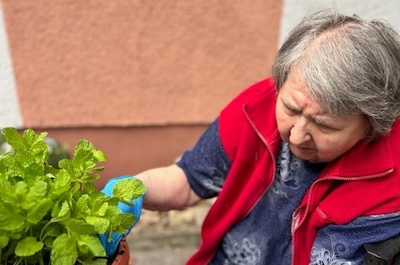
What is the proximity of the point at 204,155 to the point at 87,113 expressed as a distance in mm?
1371

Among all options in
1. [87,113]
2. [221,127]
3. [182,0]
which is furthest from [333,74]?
[87,113]

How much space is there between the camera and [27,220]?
967 mm

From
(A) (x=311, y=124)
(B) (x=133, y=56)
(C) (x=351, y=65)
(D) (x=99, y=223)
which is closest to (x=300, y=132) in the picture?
(A) (x=311, y=124)

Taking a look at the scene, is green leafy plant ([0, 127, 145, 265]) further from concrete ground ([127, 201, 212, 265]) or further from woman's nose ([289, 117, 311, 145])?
concrete ground ([127, 201, 212, 265])

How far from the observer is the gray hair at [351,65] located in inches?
49.8

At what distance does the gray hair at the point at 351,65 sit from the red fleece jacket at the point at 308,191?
11 cm

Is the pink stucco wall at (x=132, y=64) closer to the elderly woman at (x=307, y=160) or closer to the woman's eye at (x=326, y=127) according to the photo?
the elderly woman at (x=307, y=160)

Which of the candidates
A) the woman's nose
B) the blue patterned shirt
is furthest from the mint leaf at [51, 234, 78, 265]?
the blue patterned shirt

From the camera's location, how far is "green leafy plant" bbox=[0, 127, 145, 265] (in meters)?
0.97

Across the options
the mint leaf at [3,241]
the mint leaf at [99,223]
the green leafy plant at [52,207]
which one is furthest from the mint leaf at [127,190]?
the mint leaf at [3,241]

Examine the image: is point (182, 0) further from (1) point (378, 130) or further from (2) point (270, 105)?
(1) point (378, 130)

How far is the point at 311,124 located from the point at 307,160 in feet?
0.66

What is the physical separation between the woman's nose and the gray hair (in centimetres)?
7

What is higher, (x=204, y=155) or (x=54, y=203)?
(x=54, y=203)
